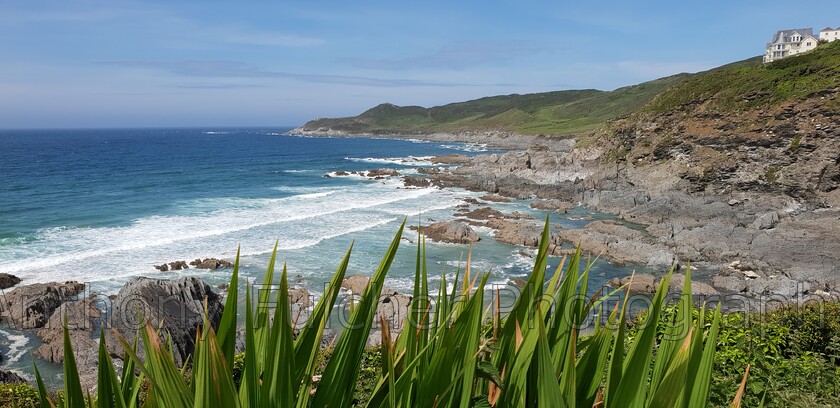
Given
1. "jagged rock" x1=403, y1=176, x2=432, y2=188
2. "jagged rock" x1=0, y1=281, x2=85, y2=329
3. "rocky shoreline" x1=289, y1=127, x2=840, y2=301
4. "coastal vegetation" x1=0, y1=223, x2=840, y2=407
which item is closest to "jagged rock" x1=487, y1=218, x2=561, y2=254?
"rocky shoreline" x1=289, y1=127, x2=840, y2=301

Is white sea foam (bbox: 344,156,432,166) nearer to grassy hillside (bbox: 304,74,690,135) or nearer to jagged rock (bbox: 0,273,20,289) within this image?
grassy hillside (bbox: 304,74,690,135)

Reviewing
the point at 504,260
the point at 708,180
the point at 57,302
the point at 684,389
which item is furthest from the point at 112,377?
the point at 708,180

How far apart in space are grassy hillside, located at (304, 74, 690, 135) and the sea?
6103 centimetres

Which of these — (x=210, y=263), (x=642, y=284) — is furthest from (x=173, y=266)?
(x=642, y=284)

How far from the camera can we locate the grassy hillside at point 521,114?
111 m

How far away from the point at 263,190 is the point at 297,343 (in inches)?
1792

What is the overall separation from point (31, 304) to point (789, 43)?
75.5 m

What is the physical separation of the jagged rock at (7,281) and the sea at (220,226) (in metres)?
0.66

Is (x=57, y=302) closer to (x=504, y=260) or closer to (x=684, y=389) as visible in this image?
(x=504, y=260)

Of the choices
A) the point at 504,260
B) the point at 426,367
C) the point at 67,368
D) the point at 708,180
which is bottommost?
the point at 504,260

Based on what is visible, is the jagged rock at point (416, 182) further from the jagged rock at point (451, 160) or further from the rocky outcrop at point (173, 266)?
the rocky outcrop at point (173, 266)

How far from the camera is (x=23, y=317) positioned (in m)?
15.8

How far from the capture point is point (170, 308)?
13.1 metres

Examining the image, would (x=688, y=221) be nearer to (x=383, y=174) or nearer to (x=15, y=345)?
(x=15, y=345)
